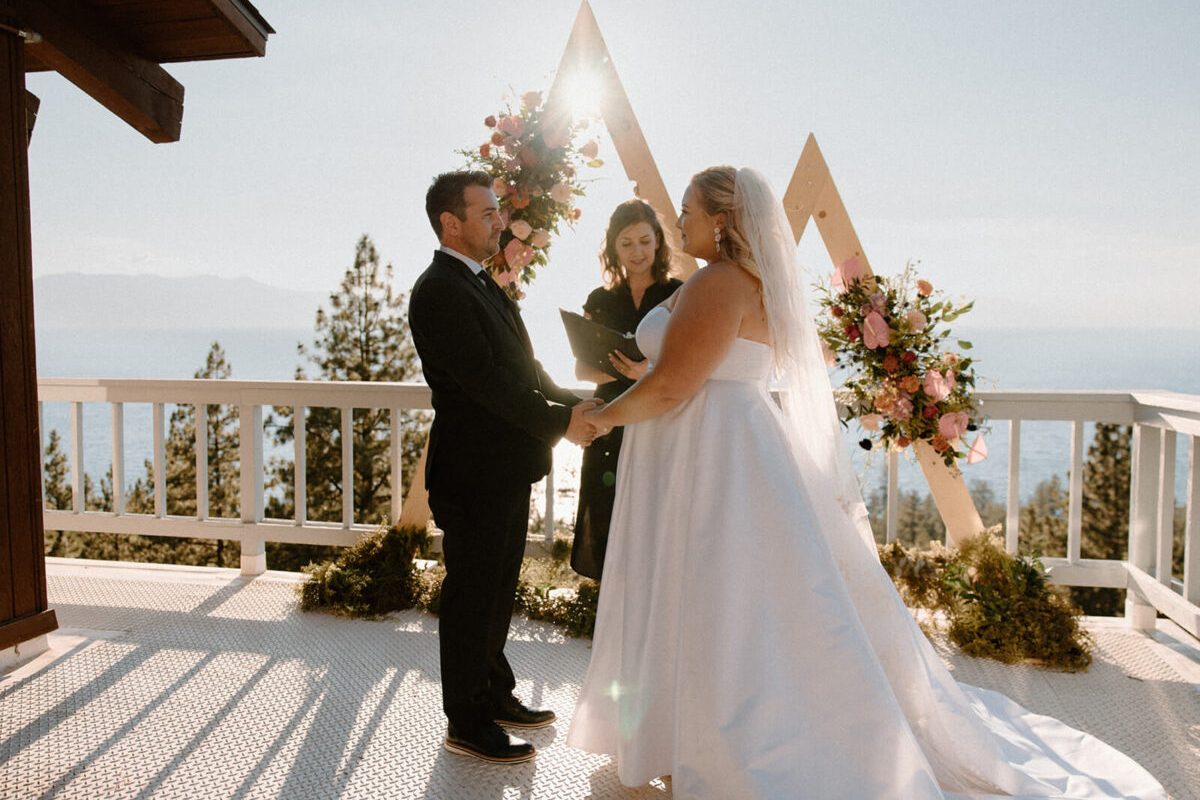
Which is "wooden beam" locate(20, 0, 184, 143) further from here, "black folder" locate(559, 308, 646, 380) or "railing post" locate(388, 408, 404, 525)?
"black folder" locate(559, 308, 646, 380)

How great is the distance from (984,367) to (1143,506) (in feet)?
3.07

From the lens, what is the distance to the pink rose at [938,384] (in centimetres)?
347

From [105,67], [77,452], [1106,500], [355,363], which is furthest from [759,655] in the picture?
[1106,500]

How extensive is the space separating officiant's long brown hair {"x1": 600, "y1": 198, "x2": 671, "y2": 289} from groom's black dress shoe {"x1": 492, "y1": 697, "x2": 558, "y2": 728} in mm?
1736

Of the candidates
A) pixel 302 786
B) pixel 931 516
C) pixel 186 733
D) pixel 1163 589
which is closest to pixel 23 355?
pixel 186 733

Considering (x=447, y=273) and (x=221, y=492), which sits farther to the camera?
(x=221, y=492)

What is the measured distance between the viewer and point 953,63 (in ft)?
47.7

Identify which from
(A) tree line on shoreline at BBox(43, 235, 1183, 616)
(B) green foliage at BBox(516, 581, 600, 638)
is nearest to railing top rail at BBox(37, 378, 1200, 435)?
(B) green foliage at BBox(516, 581, 600, 638)

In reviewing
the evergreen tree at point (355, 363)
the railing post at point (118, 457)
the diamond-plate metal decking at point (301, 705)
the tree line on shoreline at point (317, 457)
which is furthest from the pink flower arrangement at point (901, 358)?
the evergreen tree at point (355, 363)

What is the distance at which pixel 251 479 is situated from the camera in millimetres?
4539

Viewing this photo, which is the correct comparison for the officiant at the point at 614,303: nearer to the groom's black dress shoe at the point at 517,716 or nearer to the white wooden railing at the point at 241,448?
the groom's black dress shoe at the point at 517,716

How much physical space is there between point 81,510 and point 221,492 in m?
13.1

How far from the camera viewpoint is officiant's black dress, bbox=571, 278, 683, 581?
332cm

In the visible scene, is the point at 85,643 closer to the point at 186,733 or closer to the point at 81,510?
the point at 186,733
